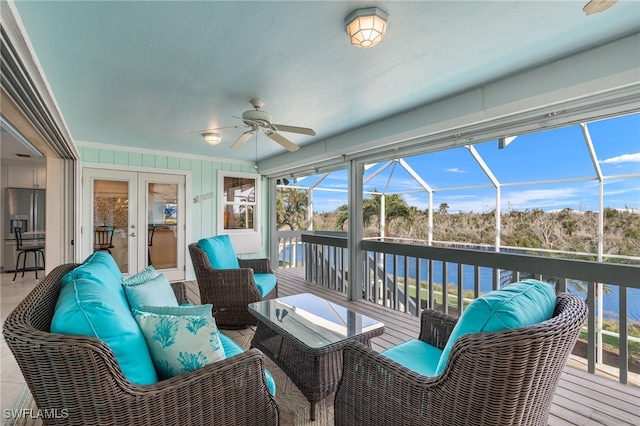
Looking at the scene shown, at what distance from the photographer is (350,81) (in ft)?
8.10

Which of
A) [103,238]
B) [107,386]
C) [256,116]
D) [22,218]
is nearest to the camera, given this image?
[107,386]

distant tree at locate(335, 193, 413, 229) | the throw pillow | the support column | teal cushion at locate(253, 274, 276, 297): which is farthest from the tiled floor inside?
distant tree at locate(335, 193, 413, 229)

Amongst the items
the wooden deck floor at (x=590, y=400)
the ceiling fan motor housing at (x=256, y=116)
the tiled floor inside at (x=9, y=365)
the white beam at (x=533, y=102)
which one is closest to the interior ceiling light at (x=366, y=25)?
the ceiling fan motor housing at (x=256, y=116)

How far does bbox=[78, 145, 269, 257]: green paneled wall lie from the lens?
4.76 metres

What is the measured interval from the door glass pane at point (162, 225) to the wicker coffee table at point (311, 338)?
354cm

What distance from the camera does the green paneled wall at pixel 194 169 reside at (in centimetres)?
476

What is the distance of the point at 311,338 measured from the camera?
6.04ft

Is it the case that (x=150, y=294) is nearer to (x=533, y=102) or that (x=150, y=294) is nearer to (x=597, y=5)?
(x=597, y=5)

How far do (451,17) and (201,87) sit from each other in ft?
6.71

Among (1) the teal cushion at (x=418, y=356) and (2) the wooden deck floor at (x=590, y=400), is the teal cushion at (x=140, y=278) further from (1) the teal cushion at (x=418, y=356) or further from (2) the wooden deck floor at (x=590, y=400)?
(2) the wooden deck floor at (x=590, y=400)

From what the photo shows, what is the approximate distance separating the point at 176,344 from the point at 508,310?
4.23 feet

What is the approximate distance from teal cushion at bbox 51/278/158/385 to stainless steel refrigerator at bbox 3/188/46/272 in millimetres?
6499

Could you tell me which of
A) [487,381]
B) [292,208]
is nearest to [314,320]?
[487,381]

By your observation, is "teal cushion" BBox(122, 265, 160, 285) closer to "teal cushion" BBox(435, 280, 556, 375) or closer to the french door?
"teal cushion" BBox(435, 280, 556, 375)
